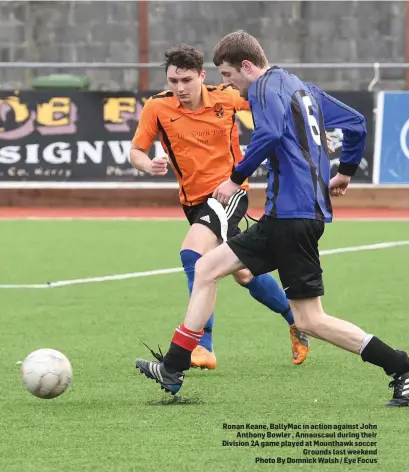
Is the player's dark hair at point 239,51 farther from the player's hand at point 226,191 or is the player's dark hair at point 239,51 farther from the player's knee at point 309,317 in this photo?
the player's knee at point 309,317

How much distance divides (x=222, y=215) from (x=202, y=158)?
0.41 meters

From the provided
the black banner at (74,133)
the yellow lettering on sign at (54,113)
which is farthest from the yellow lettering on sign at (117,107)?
the yellow lettering on sign at (54,113)

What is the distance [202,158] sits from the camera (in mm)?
8211

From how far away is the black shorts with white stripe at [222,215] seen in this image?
26.3 feet

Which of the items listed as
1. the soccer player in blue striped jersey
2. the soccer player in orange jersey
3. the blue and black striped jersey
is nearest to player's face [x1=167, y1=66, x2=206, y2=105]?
the soccer player in orange jersey

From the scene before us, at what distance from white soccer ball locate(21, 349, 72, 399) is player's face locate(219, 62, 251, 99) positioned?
166cm

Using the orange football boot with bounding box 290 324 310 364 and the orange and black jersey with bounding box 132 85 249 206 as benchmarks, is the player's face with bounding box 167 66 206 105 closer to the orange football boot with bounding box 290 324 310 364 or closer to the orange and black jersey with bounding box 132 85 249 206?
the orange and black jersey with bounding box 132 85 249 206

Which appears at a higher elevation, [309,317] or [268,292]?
[309,317]

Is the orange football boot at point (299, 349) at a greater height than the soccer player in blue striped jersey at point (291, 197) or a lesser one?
lesser

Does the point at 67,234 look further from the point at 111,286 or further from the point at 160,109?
the point at 160,109

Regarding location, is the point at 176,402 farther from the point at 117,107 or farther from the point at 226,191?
the point at 117,107

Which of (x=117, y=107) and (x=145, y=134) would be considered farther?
(x=117, y=107)

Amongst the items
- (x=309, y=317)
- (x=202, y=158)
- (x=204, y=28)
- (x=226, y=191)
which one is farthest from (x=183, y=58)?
(x=204, y=28)

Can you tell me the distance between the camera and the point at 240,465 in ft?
17.6
